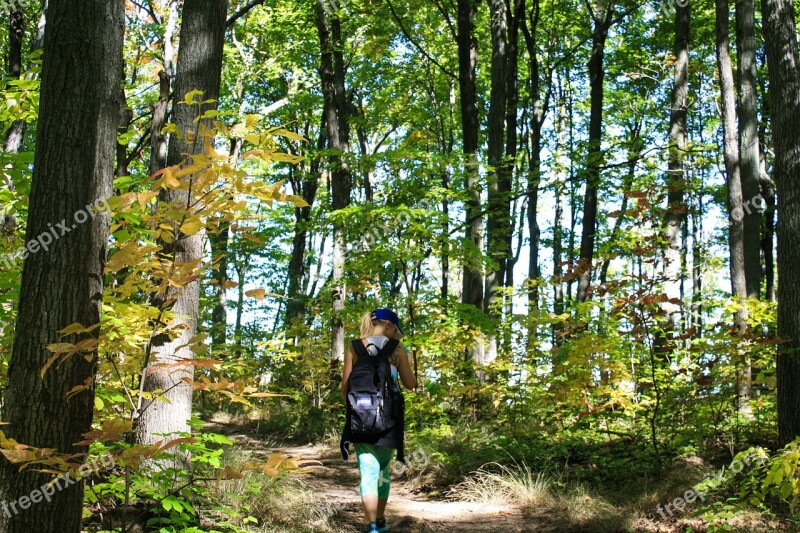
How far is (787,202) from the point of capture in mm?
6215

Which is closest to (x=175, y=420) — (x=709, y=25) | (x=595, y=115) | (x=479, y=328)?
(x=479, y=328)

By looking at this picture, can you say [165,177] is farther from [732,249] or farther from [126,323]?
[732,249]

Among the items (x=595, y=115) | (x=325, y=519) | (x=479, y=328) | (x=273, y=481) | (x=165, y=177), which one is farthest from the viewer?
(x=595, y=115)

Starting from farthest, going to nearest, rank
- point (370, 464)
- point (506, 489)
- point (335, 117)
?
point (335, 117)
point (506, 489)
point (370, 464)

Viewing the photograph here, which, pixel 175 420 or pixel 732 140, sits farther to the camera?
pixel 732 140

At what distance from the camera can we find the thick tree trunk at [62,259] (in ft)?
10.1

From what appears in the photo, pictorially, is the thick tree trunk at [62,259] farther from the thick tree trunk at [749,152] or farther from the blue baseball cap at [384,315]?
the thick tree trunk at [749,152]

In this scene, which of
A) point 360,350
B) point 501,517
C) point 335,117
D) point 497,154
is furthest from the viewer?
point 335,117

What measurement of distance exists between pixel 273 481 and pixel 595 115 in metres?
12.6

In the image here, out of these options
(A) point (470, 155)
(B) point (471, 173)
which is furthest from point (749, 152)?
(A) point (470, 155)

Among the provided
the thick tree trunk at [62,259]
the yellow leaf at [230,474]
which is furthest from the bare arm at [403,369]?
the thick tree trunk at [62,259]

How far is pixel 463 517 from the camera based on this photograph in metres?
6.19

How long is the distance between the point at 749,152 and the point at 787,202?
23.9 ft

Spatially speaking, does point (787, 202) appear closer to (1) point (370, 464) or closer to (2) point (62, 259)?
(1) point (370, 464)
